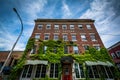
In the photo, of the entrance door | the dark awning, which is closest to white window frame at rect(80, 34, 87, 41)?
the dark awning

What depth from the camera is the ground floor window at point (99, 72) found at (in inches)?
606

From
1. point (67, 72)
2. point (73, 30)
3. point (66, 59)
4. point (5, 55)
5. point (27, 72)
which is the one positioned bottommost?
point (67, 72)

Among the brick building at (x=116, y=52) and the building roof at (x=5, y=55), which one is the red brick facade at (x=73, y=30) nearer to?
the building roof at (x=5, y=55)

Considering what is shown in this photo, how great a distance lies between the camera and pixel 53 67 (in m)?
16.1

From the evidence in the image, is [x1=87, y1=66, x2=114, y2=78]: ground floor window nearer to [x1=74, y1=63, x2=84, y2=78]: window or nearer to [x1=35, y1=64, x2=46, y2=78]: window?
[x1=74, y1=63, x2=84, y2=78]: window

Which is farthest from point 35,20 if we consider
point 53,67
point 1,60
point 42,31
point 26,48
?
point 53,67

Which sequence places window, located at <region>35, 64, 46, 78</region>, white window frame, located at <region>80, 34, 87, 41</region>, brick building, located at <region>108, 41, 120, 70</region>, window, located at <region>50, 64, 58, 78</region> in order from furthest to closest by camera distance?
brick building, located at <region>108, 41, 120, 70</region> < white window frame, located at <region>80, 34, 87, 41</region> < window, located at <region>35, 64, 46, 78</region> < window, located at <region>50, 64, 58, 78</region>

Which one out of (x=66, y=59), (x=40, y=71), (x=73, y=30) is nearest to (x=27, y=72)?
(x=40, y=71)

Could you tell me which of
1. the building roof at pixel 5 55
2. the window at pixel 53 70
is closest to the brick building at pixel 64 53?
the window at pixel 53 70

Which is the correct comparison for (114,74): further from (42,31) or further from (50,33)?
(42,31)

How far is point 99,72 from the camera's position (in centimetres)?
1577

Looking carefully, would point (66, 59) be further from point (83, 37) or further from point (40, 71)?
point (83, 37)

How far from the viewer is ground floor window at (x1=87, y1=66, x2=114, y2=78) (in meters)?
15.4

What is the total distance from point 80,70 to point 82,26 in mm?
11544
